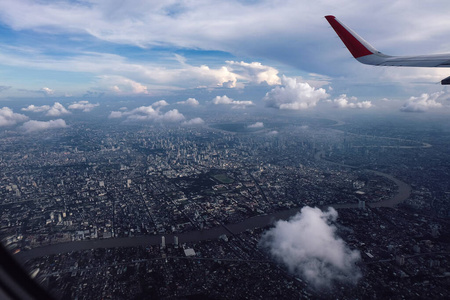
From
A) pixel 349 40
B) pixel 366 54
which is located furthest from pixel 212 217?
pixel 349 40

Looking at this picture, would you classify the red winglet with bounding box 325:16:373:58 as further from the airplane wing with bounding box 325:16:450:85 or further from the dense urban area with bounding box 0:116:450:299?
the dense urban area with bounding box 0:116:450:299

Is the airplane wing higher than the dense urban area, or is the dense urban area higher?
the airplane wing

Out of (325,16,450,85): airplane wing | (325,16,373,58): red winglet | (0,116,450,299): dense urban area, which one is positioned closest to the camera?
(325,16,450,85): airplane wing

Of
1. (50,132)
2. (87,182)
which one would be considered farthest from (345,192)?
(50,132)

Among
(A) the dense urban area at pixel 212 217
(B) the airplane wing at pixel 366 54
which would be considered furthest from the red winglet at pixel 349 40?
(A) the dense urban area at pixel 212 217

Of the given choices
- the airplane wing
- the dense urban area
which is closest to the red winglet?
the airplane wing

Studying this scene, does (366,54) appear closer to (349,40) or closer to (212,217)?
(349,40)

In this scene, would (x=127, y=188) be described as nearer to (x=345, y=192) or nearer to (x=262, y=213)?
(x=262, y=213)

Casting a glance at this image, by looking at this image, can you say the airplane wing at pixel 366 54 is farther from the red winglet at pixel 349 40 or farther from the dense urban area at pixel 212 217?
the dense urban area at pixel 212 217

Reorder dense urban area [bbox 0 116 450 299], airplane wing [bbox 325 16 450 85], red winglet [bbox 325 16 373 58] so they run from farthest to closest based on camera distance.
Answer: dense urban area [bbox 0 116 450 299] < red winglet [bbox 325 16 373 58] < airplane wing [bbox 325 16 450 85]
